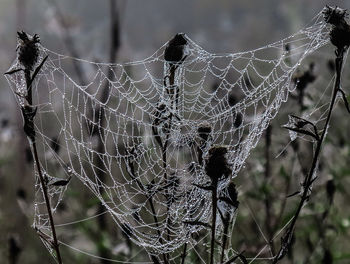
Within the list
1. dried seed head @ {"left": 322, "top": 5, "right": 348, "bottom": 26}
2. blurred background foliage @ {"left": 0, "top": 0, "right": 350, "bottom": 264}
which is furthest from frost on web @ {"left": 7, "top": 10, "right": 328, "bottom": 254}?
dried seed head @ {"left": 322, "top": 5, "right": 348, "bottom": 26}

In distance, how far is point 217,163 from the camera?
1.16 meters

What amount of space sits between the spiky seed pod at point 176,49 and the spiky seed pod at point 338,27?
0.37m

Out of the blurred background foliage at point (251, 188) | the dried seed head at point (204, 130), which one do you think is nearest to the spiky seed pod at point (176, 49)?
the dried seed head at point (204, 130)

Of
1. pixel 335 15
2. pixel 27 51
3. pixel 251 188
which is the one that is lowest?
pixel 251 188

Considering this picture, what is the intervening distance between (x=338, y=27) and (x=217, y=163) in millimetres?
404

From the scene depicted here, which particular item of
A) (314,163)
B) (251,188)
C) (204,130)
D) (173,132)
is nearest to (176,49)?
(204,130)

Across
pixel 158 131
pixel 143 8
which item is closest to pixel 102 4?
pixel 143 8

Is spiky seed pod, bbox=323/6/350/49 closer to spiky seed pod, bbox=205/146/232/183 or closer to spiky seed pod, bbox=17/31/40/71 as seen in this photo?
spiky seed pod, bbox=205/146/232/183

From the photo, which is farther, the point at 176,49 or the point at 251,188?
the point at 251,188

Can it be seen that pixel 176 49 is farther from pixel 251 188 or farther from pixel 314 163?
pixel 251 188

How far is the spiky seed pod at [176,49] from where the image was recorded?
4.75 ft

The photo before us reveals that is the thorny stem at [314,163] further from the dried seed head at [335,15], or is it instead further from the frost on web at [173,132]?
the frost on web at [173,132]

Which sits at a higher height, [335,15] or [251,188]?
[335,15]

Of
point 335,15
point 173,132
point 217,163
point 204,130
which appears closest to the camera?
point 217,163
